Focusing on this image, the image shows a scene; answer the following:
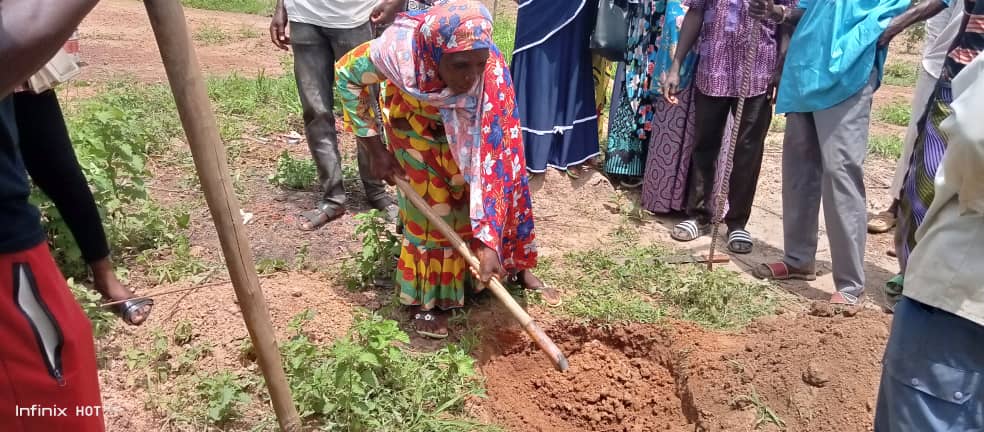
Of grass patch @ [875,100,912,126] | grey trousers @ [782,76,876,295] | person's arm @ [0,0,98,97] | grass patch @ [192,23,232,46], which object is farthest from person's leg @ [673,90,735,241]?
grass patch @ [192,23,232,46]

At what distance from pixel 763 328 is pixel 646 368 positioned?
21.9 inches

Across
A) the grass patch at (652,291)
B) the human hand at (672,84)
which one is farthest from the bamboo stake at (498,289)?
the human hand at (672,84)

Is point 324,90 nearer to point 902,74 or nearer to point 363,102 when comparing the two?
point 363,102

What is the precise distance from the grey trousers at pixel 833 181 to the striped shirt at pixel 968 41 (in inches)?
38.0

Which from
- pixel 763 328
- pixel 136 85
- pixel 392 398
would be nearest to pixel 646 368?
pixel 763 328

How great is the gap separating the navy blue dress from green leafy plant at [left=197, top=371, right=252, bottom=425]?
2.72m

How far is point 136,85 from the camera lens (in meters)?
6.29

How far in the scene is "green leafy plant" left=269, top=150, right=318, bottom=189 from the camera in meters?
4.75

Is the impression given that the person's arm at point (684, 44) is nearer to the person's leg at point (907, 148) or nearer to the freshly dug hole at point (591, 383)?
the person's leg at point (907, 148)

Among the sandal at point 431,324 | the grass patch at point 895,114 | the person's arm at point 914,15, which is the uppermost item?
the person's arm at point 914,15

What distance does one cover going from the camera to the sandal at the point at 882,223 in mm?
4848

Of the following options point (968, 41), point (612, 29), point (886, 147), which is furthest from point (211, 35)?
point (968, 41)

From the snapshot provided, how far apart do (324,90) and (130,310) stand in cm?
166

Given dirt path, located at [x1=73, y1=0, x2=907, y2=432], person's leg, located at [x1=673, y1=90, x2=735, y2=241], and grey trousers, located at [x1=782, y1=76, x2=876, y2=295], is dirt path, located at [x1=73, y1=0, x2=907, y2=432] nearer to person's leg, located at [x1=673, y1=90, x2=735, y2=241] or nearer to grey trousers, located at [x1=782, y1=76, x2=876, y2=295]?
person's leg, located at [x1=673, y1=90, x2=735, y2=241]
